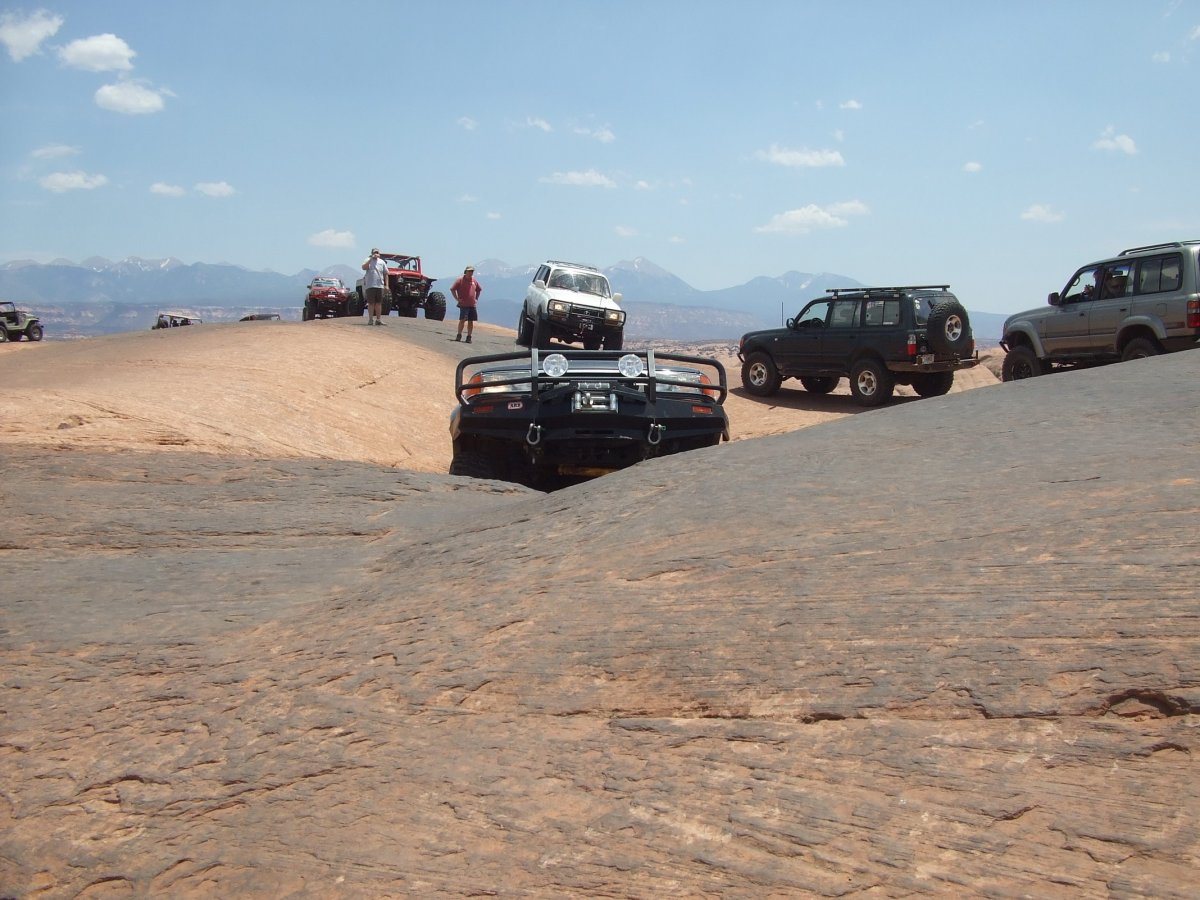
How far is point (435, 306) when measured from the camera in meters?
31.7

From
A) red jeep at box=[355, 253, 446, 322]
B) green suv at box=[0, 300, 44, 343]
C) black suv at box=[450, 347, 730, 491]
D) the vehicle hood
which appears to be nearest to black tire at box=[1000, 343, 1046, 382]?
the vehicle hood

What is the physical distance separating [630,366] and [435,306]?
81.3 feet

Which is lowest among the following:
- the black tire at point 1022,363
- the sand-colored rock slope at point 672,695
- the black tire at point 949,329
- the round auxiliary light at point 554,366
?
the sand-colored rock slope at point 672,695

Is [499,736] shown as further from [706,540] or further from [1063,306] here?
[1063,306]

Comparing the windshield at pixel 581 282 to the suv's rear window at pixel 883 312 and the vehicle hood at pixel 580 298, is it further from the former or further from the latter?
the suv's rear window at pixel 883 312

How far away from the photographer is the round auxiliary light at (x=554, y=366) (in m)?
7.68

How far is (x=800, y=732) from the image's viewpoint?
274cm

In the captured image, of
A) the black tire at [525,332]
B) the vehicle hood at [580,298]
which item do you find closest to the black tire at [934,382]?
the vehicle hood at [580,298]

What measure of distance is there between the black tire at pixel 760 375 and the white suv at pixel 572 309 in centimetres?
326

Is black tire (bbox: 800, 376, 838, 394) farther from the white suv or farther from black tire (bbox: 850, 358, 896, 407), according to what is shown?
the white suv

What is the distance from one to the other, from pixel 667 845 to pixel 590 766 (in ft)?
1.38

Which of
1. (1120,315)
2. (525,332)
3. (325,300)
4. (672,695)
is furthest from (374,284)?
(672,695)

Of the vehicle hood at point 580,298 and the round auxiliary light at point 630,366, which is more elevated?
the vehicle hood at point 580,298

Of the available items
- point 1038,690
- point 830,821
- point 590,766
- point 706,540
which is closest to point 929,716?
point 1038,690
